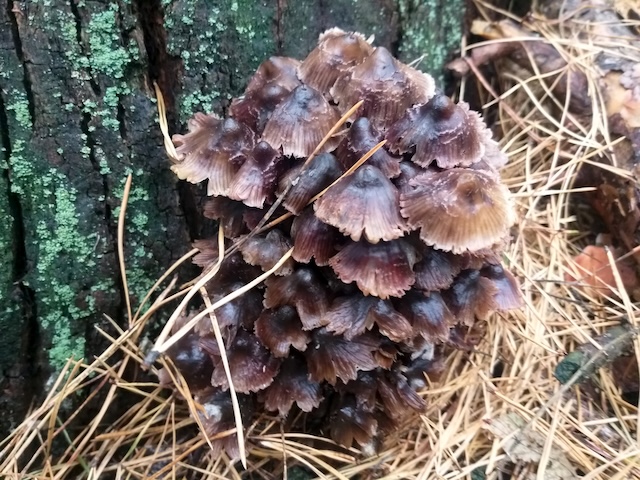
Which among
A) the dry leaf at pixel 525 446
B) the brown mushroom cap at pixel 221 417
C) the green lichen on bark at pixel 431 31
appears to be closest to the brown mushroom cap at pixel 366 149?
the green lichen on bark at pixel 431 31

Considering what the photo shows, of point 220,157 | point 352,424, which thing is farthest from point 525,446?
point 220,157

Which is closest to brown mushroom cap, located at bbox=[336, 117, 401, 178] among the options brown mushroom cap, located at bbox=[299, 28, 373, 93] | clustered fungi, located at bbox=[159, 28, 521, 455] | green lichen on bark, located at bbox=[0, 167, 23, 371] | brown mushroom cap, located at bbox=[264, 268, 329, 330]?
clustered fungi, located at bbox=[159, 28, 521, 455]

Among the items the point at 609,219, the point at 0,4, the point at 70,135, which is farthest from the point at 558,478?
the point at 0,4

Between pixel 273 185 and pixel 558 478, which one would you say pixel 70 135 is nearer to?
pixel 273 185

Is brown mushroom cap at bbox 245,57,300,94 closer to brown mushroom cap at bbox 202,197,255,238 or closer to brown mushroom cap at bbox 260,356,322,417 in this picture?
brown mushroom cap at bbox 202,197,255,238

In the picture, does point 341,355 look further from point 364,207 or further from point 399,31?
point 399,31
